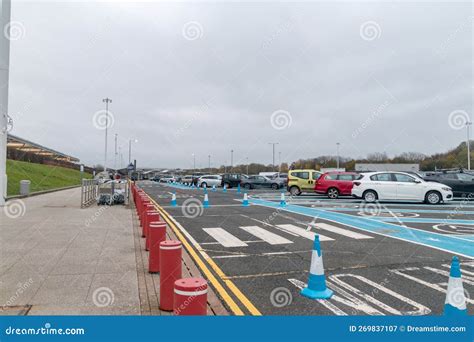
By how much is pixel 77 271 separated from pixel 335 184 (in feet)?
59.4

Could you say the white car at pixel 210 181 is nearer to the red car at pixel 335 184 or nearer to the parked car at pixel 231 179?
the parked car at pixel 231 179

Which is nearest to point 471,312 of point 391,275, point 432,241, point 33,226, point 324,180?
point 391,275

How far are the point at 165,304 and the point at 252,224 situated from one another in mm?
7402

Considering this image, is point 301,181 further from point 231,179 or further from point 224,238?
point 224,238

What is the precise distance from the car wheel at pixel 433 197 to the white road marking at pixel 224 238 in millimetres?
12417

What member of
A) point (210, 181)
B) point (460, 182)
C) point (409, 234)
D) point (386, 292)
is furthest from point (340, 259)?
point (210, 181)

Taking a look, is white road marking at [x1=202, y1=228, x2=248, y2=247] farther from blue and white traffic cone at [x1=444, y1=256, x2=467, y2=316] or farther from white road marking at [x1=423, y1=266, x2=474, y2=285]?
blue and white traffic cone at [x1=444, y1=256, x2=467, y2=316]

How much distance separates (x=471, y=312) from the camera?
4398 mm

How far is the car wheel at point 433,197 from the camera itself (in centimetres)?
Answer: 1817

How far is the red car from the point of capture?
71.9 ft

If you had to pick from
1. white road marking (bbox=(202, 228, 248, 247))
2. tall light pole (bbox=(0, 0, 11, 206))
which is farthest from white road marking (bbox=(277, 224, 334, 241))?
tall light pole (bbox=(0, 0, 11, 206))

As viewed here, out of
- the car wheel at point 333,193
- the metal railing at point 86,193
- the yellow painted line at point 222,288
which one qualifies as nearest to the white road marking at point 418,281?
the yellow painted line at point 222,288

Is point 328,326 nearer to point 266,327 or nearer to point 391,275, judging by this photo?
point 266,327

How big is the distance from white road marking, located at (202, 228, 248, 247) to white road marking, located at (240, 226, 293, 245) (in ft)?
2.11
